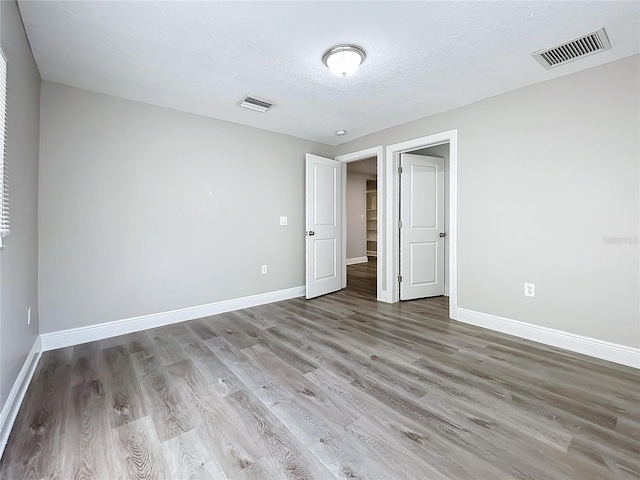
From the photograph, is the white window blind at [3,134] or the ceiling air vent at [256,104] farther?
the ceiling air vent at [256,104]

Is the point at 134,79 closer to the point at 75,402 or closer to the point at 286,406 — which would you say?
the point at 75,402

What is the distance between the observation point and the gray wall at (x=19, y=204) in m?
1.58

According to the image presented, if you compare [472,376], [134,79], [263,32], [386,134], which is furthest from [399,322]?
[134,79]

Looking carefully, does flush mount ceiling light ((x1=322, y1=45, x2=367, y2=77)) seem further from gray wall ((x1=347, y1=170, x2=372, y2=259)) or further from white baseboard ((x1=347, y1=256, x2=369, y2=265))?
white baseboard ((x1=347, y1=256, x2=369, y2=265))

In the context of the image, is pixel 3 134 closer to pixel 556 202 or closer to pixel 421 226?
pixel 556 202

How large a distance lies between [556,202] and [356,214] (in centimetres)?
555

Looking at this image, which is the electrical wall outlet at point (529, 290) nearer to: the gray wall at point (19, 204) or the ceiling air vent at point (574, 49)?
the ceiling air vent at point (574, 49)

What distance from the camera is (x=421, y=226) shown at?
418 centimetres

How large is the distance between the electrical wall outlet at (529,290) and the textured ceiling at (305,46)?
186 centimetres

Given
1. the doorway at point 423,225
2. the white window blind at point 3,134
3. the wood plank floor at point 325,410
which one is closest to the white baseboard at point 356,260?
the doorway at point 423,225

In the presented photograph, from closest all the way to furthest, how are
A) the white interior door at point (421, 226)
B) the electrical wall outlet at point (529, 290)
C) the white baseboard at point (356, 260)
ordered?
the electrical wall outlet at point (529, 290) → the white interior door at point (421, 226) → the white baseboard at point (356, 260)

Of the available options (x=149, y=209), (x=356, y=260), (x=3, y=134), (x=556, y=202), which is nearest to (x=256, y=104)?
(x=149, y=209)

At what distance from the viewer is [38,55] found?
2201mm

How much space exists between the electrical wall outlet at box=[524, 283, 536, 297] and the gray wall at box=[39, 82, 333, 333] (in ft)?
9.41
